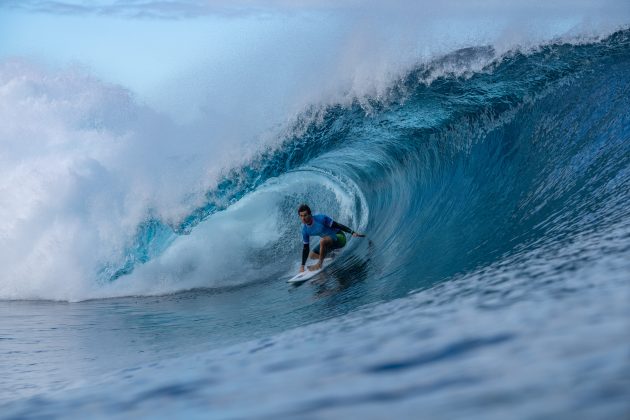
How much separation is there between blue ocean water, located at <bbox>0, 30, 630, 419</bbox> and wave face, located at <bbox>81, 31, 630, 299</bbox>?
4 cm

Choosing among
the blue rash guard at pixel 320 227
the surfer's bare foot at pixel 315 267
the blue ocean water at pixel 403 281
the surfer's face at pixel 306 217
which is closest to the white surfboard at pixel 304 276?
the surfer's bare foot at pixel 315 267

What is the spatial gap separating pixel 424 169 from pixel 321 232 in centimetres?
246

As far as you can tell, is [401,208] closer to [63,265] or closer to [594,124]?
[594,124]

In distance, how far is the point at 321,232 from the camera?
8.02 m

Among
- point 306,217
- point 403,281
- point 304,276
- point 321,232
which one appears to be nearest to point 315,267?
point 304,276

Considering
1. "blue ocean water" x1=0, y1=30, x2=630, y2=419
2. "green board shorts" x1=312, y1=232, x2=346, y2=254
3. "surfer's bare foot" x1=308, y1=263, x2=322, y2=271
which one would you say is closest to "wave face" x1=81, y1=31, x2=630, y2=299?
"blue ocean water" x1=0, y1=30, x2=630, y2=419

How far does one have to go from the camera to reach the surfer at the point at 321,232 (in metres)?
7.74

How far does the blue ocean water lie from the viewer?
122cm

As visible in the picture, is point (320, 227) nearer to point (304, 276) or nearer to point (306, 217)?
point (306, 217)

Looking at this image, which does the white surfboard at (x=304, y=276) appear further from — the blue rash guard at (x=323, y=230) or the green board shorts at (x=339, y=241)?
the green board shorts at (x=339, y=241)

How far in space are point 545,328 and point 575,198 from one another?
4.34 meters

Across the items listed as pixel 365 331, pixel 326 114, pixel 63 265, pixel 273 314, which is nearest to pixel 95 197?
pixel 63 265

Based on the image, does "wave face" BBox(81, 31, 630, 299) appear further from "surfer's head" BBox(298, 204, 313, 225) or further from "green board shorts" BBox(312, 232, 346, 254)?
"surfer's head" BBox(298, 204, 313, 225)

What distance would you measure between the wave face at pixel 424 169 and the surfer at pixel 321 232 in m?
0.36
